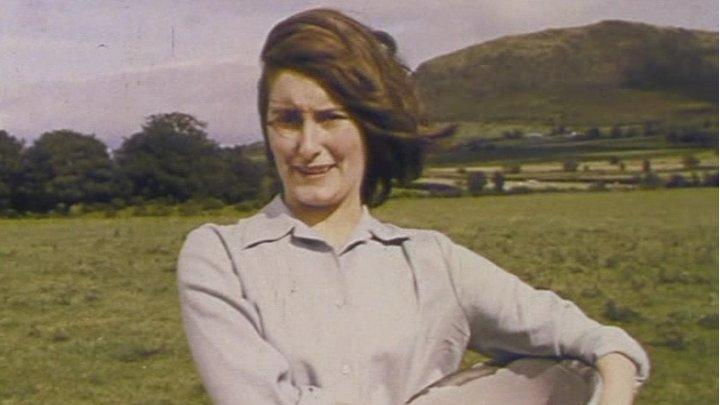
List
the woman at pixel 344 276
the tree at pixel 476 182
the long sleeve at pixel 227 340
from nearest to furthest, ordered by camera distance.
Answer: the long sleeve at pixel 227 340, the woman at pixel 344 276, the tree at pixel 476 182

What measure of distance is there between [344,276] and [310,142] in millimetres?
283

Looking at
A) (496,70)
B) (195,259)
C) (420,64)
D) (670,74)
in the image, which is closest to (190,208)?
(195,259)

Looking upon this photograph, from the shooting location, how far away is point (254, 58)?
252 cm

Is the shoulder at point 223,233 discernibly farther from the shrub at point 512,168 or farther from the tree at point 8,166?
the shrub at point 512,168

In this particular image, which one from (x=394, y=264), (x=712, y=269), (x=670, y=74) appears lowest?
(x=712, y=269)

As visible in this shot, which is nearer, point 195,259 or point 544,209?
point 195,259

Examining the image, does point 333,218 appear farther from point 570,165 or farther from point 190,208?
point 570,165

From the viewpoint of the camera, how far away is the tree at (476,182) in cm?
275

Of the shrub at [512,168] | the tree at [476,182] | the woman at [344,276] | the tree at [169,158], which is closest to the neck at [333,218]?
the woman at [344,276]

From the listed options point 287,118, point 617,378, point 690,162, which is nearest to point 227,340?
point 287,118

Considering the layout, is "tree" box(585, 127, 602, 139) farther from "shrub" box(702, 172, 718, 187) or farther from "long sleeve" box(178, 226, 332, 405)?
"long sleeve" box(178, 226, 332, 405)

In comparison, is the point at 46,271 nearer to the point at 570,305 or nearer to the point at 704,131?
the point at 570,305

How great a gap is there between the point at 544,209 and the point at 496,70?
0.34 m

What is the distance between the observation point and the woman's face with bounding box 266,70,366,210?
2.41 metres
